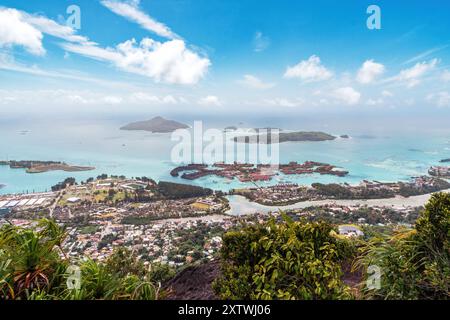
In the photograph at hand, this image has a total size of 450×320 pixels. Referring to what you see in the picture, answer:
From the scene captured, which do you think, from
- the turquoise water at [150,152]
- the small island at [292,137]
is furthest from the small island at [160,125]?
the small island at [292,137]

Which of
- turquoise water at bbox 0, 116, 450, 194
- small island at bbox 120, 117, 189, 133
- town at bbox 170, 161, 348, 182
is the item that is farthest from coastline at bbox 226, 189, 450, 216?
small island at bbox 120, 117, 189, 133

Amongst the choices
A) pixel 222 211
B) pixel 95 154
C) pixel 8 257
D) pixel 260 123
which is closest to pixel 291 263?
pixel 8 257

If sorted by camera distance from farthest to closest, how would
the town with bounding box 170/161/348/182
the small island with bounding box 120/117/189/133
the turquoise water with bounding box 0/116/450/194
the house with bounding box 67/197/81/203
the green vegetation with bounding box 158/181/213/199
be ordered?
1. the small island with bounding box 120/117/189/133
2. the turquoise water with bounding box 0/116/450/194
3. the town with bounding box 170/161/348/182
4. the green vegetation with bounding box 158/181/213/199
5. the house with bounding box 67/197/81/203

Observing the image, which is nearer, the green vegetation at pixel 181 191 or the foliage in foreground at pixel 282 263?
the foliage in foreground at pixel 282 263

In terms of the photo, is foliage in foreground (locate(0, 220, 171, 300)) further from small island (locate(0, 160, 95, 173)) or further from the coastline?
small island (locate(0, 160, 95, 173))

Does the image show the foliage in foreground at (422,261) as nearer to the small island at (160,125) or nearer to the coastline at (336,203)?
the coastline at (336,203)
